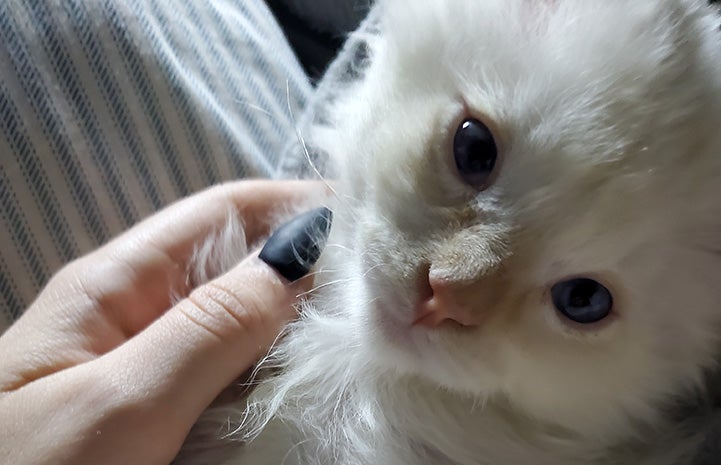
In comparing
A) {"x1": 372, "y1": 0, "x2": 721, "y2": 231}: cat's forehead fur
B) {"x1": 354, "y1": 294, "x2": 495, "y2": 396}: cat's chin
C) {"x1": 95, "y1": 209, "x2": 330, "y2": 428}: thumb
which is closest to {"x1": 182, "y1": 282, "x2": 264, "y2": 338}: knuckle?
{"x1": 95, "y1": 209, "x2": 330, "y2": 428}: thumb

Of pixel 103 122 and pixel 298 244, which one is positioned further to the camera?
pixel 103 122

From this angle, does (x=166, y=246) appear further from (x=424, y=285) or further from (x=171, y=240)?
(x=424, y=285)

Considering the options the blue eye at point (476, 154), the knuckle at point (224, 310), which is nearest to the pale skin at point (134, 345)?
the knuckle at point (224, 310)

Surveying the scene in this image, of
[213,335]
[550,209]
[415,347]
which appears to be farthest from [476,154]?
[213,335]

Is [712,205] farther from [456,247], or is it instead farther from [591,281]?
[456,247]

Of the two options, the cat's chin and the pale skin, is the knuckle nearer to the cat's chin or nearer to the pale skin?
the pale skin

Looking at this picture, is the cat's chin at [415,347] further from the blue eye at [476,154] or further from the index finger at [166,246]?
the index finger at [166,246]

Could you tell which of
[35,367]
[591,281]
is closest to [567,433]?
[591,281]
